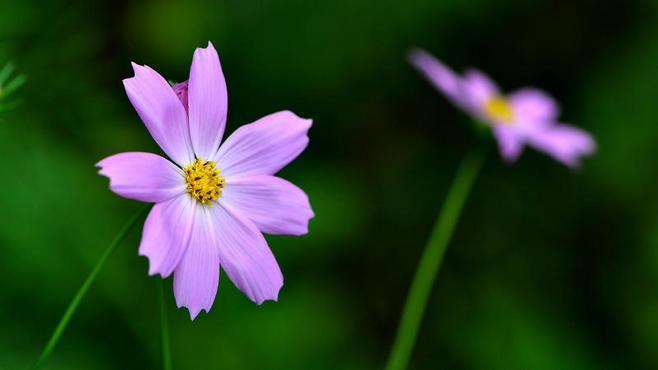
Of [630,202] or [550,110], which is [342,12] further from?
[630,202]

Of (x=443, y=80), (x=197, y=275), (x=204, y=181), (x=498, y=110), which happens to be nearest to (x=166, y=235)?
(x=197, y=275)

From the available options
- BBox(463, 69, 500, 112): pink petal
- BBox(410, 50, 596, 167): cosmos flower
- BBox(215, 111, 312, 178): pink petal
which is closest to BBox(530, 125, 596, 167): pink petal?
BBox(410, 50, 596, 167): cosmos flower

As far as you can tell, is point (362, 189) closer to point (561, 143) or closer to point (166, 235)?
point (561, 143)

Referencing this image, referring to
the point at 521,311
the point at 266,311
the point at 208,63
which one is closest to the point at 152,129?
the point at 208,63

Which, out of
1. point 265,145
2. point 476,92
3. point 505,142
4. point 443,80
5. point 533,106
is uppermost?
point 533,106

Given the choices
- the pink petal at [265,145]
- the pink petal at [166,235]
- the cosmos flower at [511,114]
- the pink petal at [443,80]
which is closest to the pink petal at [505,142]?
the cosmos flower at [511,114]

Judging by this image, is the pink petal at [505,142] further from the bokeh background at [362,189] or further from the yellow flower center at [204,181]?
the yellow flower center at [204,181]
